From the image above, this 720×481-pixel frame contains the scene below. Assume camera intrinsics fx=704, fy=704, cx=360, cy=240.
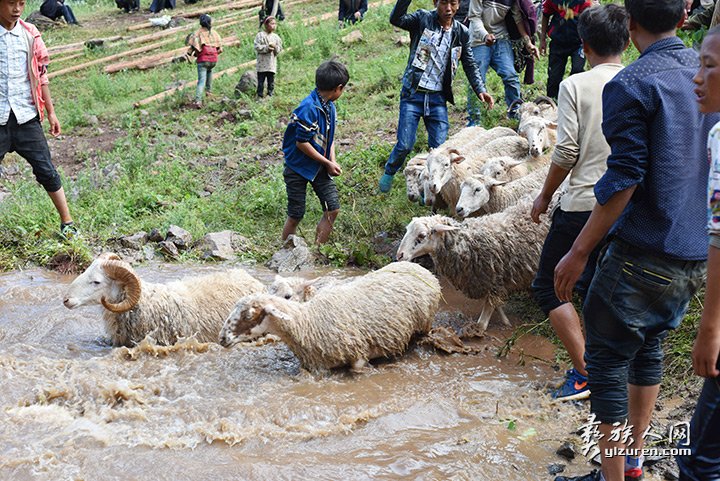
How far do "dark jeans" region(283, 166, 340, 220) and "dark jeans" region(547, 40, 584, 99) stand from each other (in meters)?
3.76

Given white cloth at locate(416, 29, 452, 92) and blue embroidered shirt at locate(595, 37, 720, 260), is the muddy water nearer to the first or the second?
blue embroidered shirt at locate(595, 37, 720, 260)

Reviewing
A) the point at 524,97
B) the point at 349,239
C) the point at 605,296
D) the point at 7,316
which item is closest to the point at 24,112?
the point at 7,316

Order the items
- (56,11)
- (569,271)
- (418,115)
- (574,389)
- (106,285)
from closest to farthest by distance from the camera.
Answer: (569,271) < (574,389) < (106,285) < (418,115) < (56,11)

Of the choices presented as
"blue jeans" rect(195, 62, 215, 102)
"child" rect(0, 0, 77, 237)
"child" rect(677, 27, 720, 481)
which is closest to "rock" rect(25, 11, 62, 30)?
"blue jeans" rect(195, 62, 215, 102)

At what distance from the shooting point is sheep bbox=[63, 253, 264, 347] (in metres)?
5.93

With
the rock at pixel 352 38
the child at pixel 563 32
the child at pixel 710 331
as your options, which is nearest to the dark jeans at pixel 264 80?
the rock at pixel 352 38

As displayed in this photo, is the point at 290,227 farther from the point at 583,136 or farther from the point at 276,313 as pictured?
the point at 583,136

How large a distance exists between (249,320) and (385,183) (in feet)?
14.1

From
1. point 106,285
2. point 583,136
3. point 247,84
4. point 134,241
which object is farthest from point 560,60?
point 247,84

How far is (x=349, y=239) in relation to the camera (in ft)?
27.5

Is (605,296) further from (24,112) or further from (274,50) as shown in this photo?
(274,50)

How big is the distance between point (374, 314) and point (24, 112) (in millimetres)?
4376

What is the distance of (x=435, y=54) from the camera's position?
8.20m

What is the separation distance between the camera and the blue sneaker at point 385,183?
361 inches
